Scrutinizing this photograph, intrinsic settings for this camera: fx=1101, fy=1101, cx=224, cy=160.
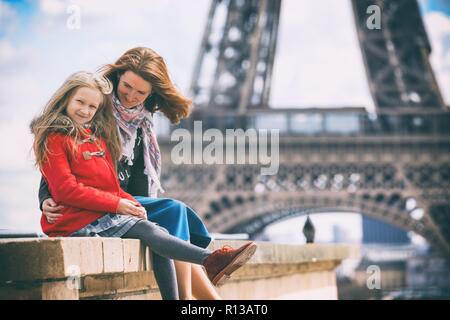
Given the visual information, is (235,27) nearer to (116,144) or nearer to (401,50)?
(401,50)

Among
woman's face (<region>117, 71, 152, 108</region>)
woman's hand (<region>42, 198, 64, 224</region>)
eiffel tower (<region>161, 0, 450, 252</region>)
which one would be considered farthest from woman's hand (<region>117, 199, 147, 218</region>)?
eiffel tower (<region>161, 0, 450, 252</region>)

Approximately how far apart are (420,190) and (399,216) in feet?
3.73

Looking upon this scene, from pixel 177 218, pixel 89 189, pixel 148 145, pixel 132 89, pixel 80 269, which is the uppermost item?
pixel 132 89

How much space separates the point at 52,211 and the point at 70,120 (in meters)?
0.40

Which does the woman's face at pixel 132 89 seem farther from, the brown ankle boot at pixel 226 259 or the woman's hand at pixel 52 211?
the brown ankle boot at pixel 226 259

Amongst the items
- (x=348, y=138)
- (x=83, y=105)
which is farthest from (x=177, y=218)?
(x=348, y=138)

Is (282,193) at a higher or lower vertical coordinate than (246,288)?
higher

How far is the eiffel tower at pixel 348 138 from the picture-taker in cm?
2583

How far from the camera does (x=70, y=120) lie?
4754 mm

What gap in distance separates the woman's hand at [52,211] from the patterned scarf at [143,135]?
0.51 m

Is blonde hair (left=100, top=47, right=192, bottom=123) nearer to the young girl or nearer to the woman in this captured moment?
the woman

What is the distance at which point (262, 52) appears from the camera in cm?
2842

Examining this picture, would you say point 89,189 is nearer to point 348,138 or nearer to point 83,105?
point 83,105
